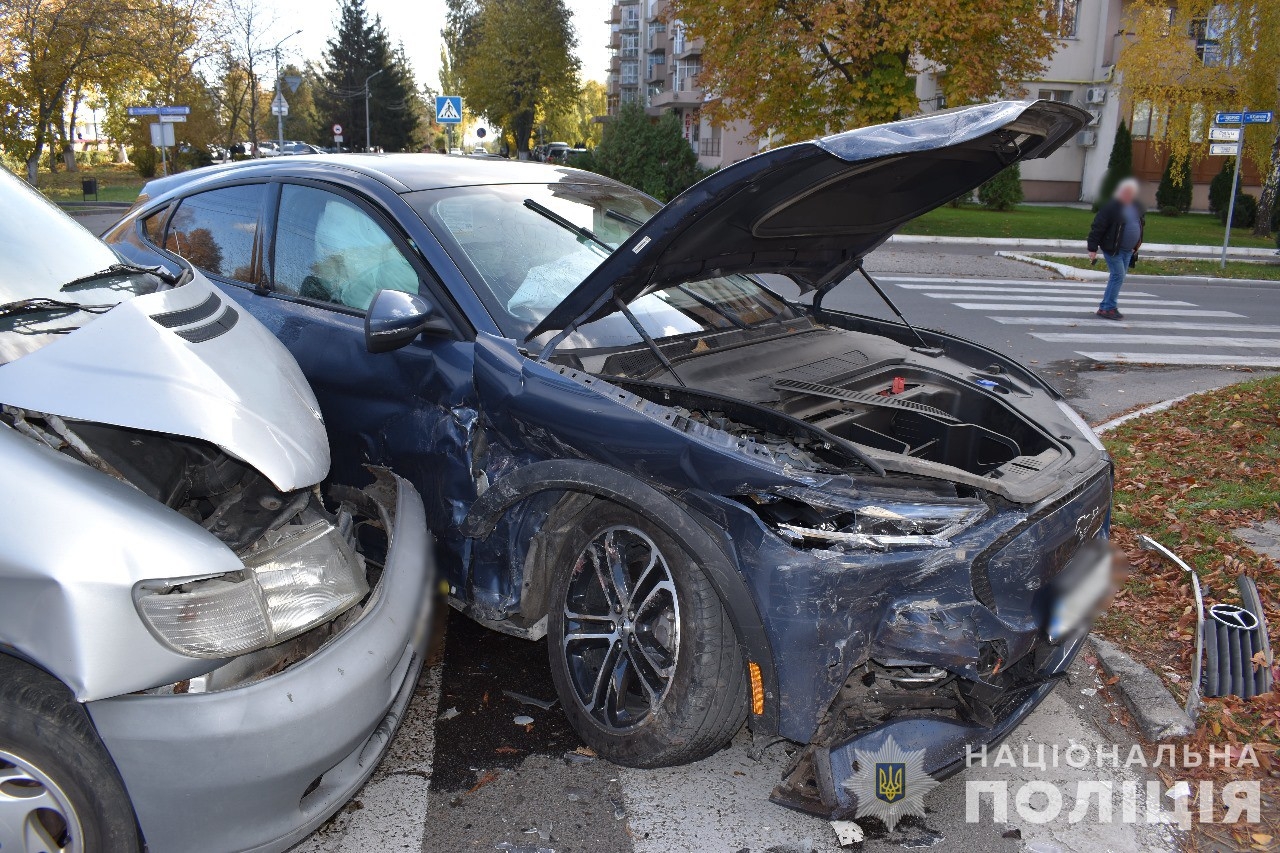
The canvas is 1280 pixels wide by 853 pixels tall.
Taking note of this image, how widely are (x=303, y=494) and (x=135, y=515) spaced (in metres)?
0.83

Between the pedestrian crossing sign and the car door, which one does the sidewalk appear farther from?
the car door

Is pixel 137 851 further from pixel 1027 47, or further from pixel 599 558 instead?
pixel 1027 47

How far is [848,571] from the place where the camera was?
2.49 meters

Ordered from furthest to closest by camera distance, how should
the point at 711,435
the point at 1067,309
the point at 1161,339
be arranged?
the point at 1067,309
the point at 1161,339
the point at 711,435

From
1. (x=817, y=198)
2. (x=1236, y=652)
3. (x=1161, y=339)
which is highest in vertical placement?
(x=817, y=198)

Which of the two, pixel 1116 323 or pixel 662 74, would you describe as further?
pixel 662 74

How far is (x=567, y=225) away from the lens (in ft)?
13.3

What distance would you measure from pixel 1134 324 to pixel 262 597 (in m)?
12.1

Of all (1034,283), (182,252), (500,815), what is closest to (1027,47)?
(1034,283)

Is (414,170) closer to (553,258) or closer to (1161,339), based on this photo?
(553,258)

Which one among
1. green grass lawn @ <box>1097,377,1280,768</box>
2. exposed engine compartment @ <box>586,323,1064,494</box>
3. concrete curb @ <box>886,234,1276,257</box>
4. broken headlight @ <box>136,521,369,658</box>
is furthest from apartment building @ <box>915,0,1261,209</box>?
broken headlight @ <box>136,521,369,658</box>

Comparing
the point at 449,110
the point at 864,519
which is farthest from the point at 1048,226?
the point at 864,519

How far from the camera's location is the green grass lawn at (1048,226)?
80.4 feet

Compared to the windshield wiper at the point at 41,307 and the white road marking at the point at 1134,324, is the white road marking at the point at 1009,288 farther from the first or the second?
the windshield wiper at the point at 41,307
